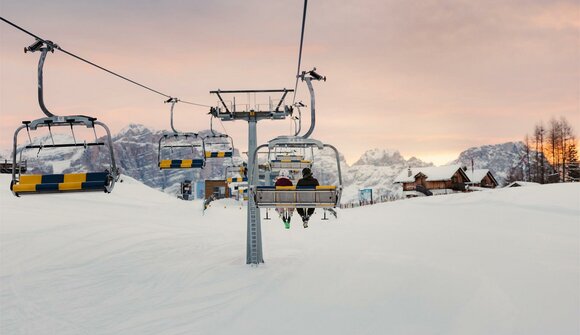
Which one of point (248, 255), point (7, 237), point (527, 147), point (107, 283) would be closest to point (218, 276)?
point (248, 255)

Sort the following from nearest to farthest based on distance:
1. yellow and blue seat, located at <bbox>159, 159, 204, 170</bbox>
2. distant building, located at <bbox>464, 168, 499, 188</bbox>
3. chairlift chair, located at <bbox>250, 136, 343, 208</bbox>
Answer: chairlift chair, located at <bbox>250, 136, 343, 208</bbox>, yellow and blue seat, located at <bbox>159, 159, 204, 170</bbox>, distant building, located at <bbox>464, 168, 499, 188</bbox>

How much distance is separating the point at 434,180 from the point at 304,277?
58179 mm

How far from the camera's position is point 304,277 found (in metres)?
14.7

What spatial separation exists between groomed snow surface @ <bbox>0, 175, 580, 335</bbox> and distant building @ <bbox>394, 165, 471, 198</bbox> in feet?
130

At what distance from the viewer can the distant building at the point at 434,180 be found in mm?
66875

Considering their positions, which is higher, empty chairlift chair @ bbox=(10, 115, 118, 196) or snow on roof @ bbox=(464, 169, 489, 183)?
empty chairlift chair @ bbox=(10, 115, 118, 196)

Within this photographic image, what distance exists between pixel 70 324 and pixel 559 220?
2249 cm

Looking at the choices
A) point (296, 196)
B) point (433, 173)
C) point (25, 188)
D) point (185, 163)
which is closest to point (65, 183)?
point (25, 188)

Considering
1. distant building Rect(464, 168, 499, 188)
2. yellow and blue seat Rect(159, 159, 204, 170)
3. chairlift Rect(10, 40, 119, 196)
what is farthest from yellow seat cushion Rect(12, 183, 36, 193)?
distant building Rect(464, 168, 499, 188)

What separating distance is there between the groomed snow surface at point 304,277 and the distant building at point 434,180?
39767 millimetres

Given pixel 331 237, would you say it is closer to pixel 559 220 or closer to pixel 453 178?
pixel 559 220

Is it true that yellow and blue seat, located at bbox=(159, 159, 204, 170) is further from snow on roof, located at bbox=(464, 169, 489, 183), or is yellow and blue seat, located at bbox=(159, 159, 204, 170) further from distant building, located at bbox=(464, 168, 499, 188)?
snow on roof, located at bbox=(464, 169, 489, 183)

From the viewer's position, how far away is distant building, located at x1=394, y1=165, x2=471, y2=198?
6688 cm

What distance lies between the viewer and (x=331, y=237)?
955 inches
